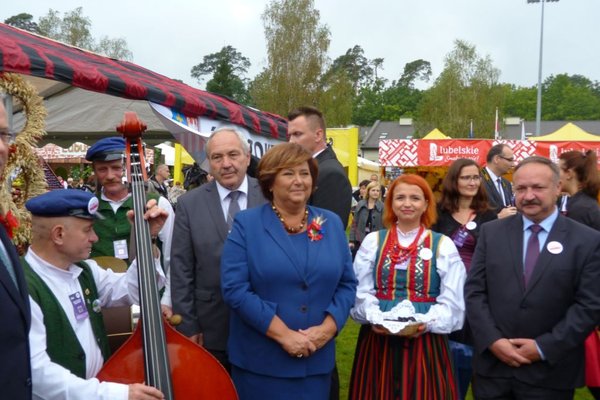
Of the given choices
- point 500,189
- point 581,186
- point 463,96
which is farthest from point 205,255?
point 463,96

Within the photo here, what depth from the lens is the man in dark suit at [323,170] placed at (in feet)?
11.3

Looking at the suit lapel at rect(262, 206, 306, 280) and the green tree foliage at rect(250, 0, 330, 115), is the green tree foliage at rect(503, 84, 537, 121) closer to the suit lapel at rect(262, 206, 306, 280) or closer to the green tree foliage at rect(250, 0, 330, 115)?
the green tree foliage at rect(250, 0, 330, 115)

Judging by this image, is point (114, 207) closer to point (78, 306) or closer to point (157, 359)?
point (78, 306)

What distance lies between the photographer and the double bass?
87.9 inches

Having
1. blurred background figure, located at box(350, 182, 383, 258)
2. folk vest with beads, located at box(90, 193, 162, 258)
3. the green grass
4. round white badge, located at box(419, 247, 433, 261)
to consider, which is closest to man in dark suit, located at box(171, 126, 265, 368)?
folk vest with beads, located at box(90, 193, 162, 258)

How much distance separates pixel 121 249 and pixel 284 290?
50.0 inches

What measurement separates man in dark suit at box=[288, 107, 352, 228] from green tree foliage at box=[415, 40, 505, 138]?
3891 cm

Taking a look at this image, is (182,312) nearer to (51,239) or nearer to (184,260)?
(184,260)

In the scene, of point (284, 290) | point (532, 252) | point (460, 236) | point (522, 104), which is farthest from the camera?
point (522, 104)

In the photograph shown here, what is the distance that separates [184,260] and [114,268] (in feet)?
1.34

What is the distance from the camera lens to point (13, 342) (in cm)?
160

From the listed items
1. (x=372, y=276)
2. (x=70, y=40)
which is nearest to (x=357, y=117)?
(x=70, y=40)

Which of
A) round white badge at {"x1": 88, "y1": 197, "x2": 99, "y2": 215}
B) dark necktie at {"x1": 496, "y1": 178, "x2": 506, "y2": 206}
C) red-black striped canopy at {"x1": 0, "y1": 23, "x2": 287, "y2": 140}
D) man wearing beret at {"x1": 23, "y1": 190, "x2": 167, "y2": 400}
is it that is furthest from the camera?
dark necktie at {"x1": 496, "y1": 178, "x2": 506, "y2": 206}

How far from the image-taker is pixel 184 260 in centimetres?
301
